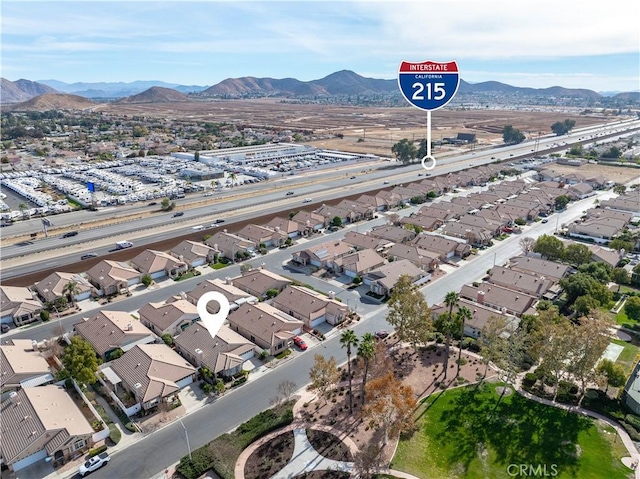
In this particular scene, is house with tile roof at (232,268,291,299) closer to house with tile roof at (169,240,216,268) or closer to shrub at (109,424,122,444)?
house with tile roof at (169,240,216,268)

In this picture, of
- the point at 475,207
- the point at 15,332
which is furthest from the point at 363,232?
the point at 15,332

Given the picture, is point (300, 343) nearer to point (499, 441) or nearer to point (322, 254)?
point (499, 441)

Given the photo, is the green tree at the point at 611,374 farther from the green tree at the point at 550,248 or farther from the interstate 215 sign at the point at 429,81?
the interstate 215 sign at the point at 429,81

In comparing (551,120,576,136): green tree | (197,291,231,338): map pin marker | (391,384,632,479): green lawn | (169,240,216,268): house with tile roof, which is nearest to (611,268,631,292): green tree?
(391,384,632,479): green lawn

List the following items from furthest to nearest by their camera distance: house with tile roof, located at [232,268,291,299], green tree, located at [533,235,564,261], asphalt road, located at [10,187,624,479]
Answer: green tree, located at [533,235,564,261]
house with tile roof, located at [232,268,291,299]
asphalt road, located at [10,187,624,479]

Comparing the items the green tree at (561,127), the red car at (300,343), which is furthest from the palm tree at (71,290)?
the green tree at (561,127)

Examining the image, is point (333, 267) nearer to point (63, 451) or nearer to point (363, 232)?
point (363, 232)
